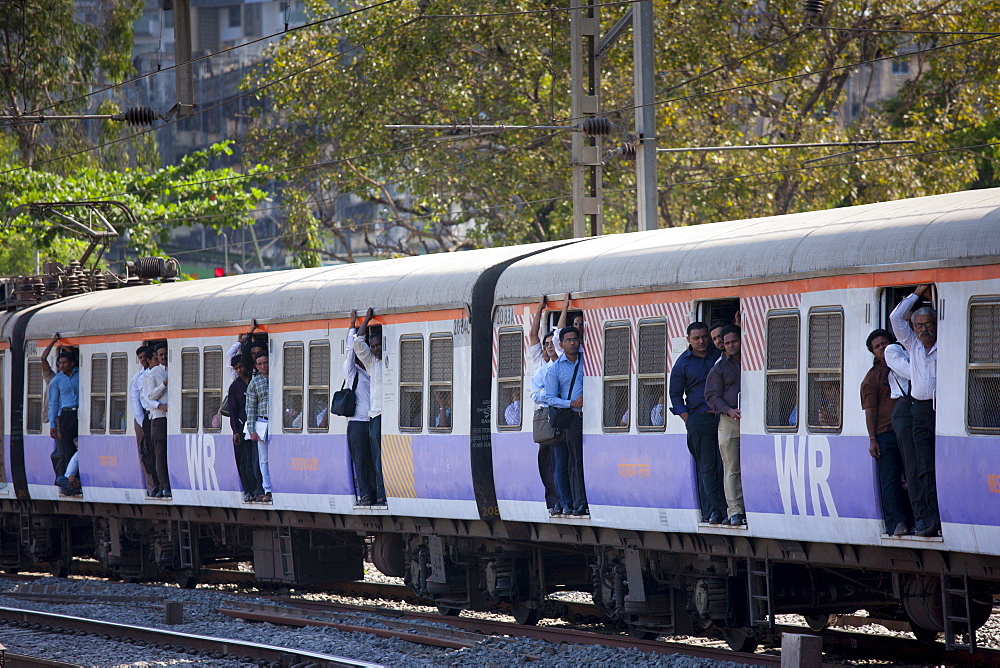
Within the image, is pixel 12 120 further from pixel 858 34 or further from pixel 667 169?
pixel 858 34

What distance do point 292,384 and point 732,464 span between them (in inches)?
253

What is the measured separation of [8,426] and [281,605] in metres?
7.19

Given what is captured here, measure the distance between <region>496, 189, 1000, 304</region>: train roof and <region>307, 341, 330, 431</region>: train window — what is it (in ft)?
9.11

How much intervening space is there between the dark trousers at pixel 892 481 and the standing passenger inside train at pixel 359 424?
658cm

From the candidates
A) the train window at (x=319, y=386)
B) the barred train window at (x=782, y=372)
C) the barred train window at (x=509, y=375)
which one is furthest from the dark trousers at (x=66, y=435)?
the barred train window at (x=782, y=372)

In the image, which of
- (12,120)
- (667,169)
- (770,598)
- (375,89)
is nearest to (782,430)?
(770,598)

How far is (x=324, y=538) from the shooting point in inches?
697

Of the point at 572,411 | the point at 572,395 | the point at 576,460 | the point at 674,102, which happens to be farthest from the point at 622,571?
the point at 674,102

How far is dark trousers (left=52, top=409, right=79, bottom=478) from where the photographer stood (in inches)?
805

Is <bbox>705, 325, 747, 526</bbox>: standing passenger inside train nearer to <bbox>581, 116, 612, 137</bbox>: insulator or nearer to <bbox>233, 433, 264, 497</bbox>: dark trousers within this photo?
<bbox>233, 433, 264, 497</bbox>: dark trousers

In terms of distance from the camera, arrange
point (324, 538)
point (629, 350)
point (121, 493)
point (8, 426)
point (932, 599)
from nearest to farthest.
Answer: point (932, 599) → point (629, 350) → point (324, 538) → point (121, 493) → point (8, 426)

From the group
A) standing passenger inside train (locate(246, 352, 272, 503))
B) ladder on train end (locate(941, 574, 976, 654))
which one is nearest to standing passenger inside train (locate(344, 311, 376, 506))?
standing passenger inside train (locate(246, 352, 272, 503))

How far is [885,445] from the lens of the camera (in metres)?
10.2

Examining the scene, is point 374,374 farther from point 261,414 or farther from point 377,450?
point 261,414
